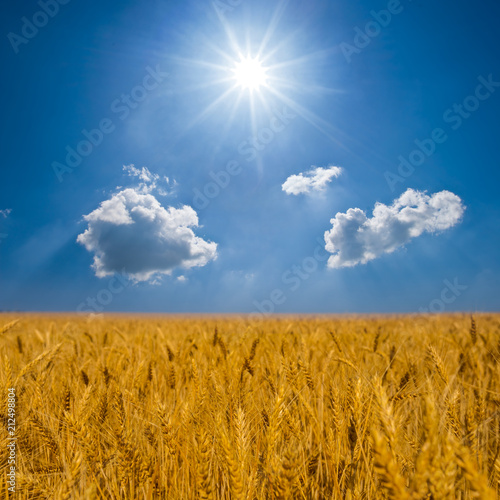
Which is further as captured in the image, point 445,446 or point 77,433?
point 77,433

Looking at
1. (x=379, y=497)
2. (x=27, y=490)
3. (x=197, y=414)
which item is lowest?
(x=379, y=497)

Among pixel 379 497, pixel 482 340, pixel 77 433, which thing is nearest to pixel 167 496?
pixel 77 433

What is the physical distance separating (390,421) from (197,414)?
1020 millimetres

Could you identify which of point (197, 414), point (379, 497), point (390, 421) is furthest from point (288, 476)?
point (197, 414)

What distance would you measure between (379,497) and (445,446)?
0.62m

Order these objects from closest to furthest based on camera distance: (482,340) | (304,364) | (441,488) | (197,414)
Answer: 1. (441,488)
2. (197,414)
3. (304,364)
4. (482,340)

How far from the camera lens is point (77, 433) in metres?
1.04

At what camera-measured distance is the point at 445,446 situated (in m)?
0.58

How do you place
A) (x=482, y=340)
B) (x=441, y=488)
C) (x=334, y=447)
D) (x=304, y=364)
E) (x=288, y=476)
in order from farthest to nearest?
(x=482, y=340) < (x=304, y=364) < (x=334, y=447) < (x=288, y=476) < (x=441, y=488)

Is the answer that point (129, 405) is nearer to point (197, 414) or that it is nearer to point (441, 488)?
point (197, 414)

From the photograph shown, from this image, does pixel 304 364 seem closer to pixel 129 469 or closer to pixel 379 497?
pixel 379 497

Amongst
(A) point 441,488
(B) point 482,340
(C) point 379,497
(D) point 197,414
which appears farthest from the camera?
(B) point 482,340

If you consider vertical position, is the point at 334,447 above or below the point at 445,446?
below

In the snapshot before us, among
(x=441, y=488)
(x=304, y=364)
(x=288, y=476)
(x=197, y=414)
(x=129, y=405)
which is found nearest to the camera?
(x=441, y=488)
